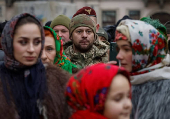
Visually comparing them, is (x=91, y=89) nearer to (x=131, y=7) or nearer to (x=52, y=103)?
(x=52, y=103)

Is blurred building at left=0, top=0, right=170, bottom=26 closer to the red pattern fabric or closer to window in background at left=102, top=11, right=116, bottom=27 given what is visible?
window in background at left=102, top=11, right=116, bottom=27

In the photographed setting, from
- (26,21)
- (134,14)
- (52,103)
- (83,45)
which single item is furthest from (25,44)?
(134,14)

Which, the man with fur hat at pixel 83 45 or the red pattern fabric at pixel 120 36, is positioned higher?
the red pattern fabric at pixel 120 36

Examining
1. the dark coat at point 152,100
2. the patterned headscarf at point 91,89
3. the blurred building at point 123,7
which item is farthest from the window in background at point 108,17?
the patterned headscarf at point 91,89

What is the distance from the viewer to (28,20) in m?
2.46

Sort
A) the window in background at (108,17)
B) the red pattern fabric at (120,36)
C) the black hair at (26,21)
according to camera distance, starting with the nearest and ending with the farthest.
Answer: the black hair at (26,21), the red pattern fabric at (120,36), the window in background at (108,17)

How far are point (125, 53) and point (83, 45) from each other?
50.8 inches

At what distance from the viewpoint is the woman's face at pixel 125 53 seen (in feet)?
8.38

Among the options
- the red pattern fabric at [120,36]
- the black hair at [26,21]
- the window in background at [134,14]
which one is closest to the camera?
the black hair at [26,21]

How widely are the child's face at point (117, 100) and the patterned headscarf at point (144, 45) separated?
62 cm

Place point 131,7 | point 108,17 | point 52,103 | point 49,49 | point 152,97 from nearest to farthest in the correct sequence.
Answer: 1. point 52,103
2. point 152,97
3. point 49,49
4. point 131,7
5. point 108,17

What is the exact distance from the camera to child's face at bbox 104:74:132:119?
6.28 ft

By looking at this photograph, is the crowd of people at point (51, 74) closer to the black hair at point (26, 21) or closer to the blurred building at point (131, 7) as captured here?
the black hair at point (26, 21)

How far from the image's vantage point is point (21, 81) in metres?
2.43
